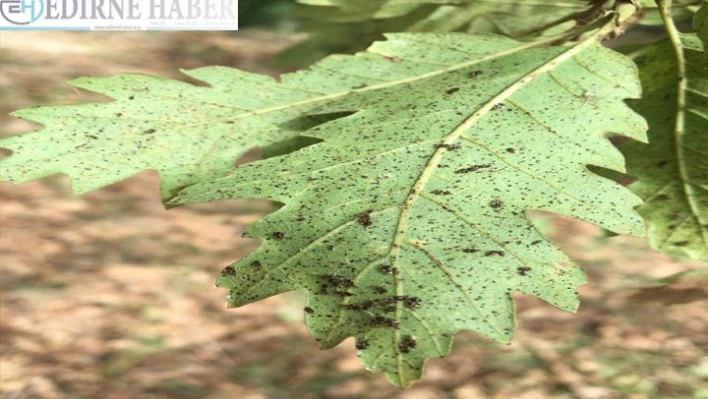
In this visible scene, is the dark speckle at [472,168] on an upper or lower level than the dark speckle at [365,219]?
upper

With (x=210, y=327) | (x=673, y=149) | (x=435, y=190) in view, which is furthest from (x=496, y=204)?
(x=210, y=327)

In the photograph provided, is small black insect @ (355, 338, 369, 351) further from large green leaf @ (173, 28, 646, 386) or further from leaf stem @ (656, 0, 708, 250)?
leaf stem @ (656, 0, 708, 250)

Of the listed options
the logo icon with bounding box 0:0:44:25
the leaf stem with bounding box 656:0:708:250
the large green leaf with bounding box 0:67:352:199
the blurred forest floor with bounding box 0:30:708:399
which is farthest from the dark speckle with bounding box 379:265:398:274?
the blurred forest floor with bounding box 0:30:708:399

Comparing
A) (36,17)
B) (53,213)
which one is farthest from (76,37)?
(36,17)

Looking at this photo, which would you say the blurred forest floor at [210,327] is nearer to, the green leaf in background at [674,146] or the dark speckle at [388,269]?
the green leaf in background at [674,146]

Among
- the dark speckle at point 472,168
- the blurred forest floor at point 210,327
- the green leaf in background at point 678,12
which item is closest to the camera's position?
the dark speckle at point 472,168

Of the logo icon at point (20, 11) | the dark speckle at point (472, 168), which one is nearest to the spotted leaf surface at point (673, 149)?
the dark speckle at point (472, 168)
